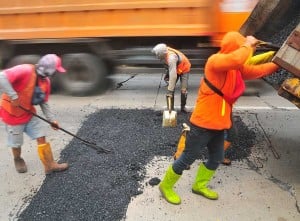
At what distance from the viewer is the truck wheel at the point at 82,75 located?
26.5 ft

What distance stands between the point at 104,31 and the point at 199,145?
4.24 meters

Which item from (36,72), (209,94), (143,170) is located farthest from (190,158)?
(36,72)

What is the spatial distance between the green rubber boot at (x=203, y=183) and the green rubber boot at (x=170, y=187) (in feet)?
0.80

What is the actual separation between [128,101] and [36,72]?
10.6ft

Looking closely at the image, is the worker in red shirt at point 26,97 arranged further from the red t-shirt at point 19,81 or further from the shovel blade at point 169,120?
the shovel blade at point 169,120

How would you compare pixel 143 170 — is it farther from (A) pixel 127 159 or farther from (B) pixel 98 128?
(B) pixel 98 128

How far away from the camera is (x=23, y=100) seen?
15.2 ft

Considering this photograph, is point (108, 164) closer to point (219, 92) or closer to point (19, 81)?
point (19, 81)

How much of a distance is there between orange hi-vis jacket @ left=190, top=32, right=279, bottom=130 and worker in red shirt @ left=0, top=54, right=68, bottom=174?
162cm

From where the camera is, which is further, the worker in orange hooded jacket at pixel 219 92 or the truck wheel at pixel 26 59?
the truck wheel at pixel 26 59

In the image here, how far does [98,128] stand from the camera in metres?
6.30

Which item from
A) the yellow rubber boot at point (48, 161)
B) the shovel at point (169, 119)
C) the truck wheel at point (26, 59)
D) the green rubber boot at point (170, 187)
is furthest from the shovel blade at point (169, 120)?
the truck wheel at point (26, 59)

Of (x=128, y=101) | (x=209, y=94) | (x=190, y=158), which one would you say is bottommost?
(x=128, y=101)

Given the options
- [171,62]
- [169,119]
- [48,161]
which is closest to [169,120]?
[169,119]
